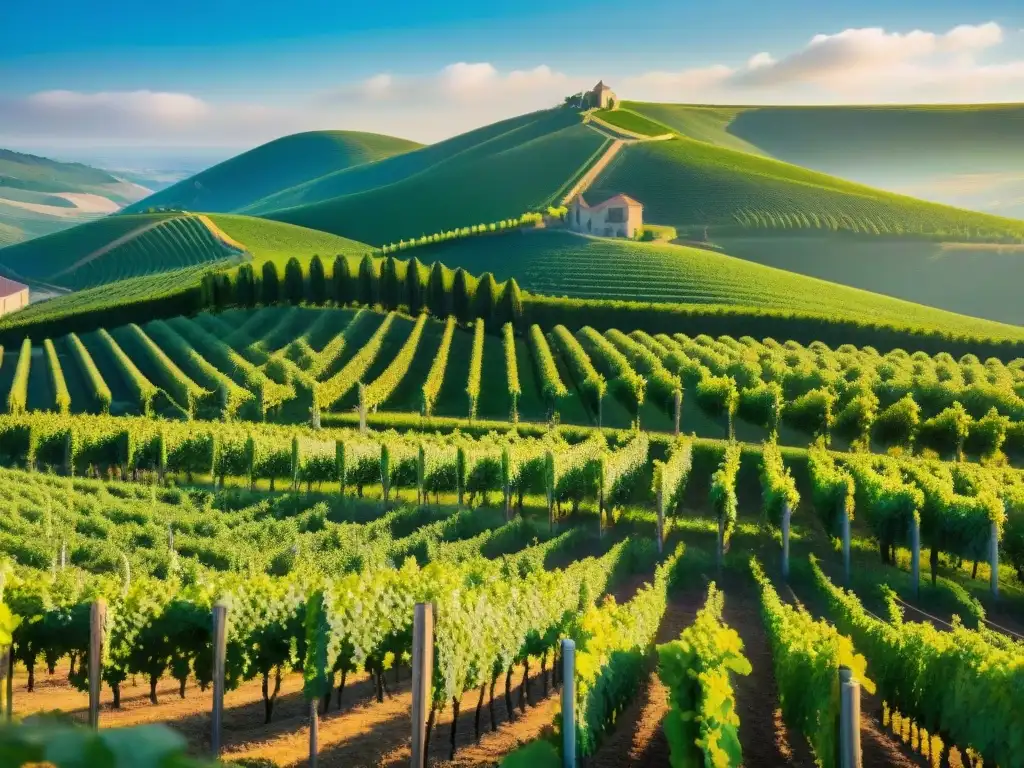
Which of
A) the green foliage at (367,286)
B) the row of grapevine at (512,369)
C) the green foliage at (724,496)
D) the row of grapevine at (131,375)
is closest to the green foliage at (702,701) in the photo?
the green foliage at (724,496)

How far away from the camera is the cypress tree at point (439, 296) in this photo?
222 ft

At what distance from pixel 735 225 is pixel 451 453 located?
9596 centimetres

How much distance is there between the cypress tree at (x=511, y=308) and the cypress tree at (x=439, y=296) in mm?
3766

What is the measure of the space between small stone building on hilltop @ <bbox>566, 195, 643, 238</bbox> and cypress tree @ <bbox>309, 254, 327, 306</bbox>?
43272 millimetres

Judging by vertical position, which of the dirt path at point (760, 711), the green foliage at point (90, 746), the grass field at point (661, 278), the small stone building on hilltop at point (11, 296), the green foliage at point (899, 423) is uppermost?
the grass field at point (661, 278)

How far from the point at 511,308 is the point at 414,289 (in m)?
7.06

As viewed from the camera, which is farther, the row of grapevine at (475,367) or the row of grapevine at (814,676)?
the row of grapevine at (475,367)

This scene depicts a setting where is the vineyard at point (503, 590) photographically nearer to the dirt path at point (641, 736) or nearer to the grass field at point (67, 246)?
the dirt path at point (641, 736)

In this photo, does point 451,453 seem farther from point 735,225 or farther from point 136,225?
point 136,225

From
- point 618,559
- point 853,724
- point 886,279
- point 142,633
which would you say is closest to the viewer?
point 853,724

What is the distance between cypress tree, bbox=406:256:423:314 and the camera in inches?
2665

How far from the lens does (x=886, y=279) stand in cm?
11544

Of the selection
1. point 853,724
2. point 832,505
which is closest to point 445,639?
point 853,724

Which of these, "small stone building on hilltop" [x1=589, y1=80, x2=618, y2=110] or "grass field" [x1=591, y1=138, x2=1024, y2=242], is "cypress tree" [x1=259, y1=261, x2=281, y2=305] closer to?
"grass field" [x1=591, y1=138, x2=1024, y2=242]
